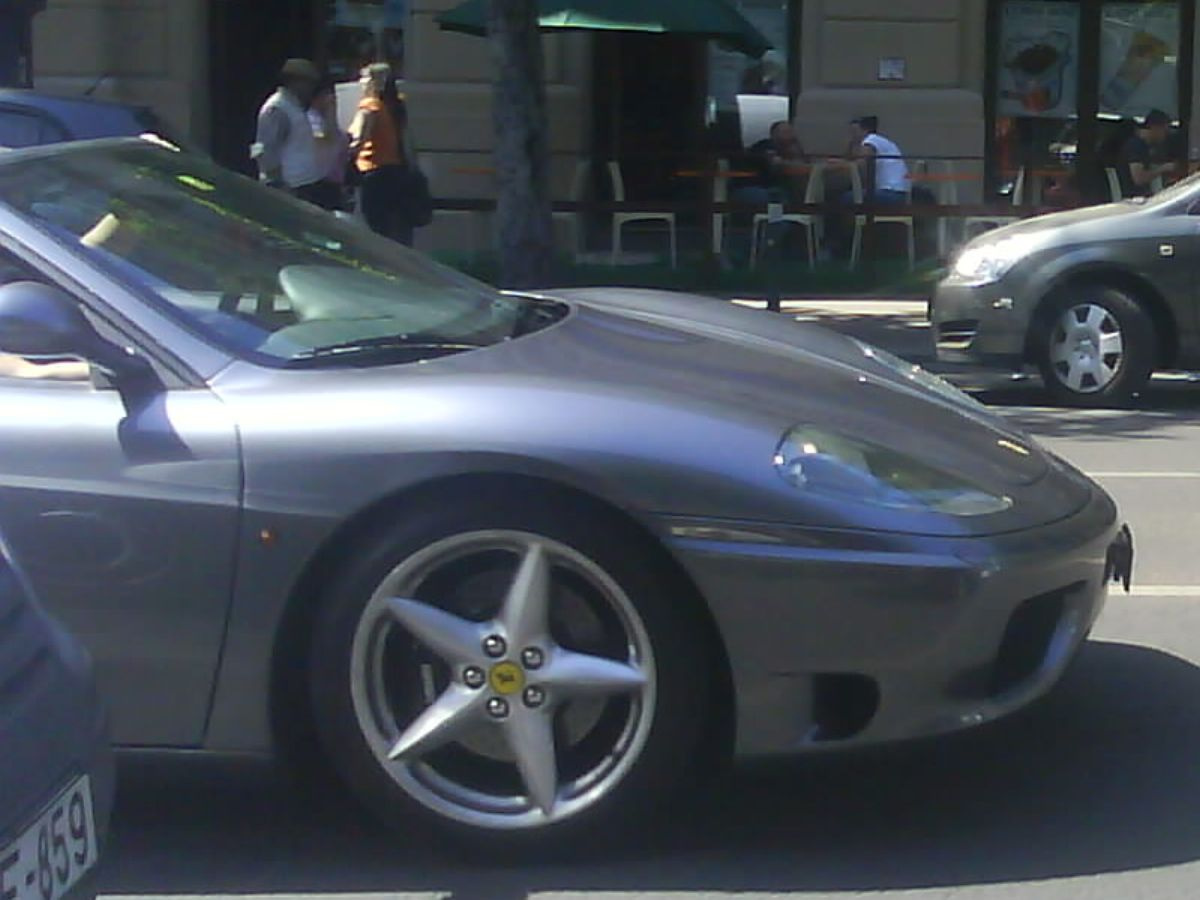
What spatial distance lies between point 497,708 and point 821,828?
829 millimetres

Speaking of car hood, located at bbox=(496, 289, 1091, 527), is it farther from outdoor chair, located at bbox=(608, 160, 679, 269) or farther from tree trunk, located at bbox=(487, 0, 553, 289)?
outdoor chair, located at bbox=(608, 160, 679, 269)

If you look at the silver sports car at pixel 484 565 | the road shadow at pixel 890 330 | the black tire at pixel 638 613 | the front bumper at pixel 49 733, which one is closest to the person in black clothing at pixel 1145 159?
the road shadow at pixel 890 330

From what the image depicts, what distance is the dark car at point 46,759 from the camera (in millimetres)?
3053

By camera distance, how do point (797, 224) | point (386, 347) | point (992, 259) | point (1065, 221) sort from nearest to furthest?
1. point (386, 347)
2. point (992, 259)
3. point (1065, 221)
4. point (797, 224)

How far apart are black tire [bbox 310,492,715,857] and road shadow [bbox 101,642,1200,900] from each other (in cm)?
11

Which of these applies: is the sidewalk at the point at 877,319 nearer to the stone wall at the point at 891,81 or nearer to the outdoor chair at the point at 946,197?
the outdoor chair at the point at 946,197

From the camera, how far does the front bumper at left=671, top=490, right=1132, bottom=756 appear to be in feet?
14.2

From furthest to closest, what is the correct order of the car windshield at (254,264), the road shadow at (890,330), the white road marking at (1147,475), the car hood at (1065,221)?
the road shadow at (890,330) → the car hood at (1065,221) → the white road marking at (1147,475) → the car windshield at (254,264)

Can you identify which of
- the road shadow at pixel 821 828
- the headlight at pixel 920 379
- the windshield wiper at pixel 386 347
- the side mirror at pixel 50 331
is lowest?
the road shadow at pixel 821 828

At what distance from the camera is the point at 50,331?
169 inches

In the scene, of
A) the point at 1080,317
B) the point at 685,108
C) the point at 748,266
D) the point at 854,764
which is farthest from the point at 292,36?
the point at 854,764

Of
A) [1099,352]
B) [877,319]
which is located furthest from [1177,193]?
[877,319]

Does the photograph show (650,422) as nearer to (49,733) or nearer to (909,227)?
(49,733)

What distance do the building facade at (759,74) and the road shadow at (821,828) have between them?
49.3ft
